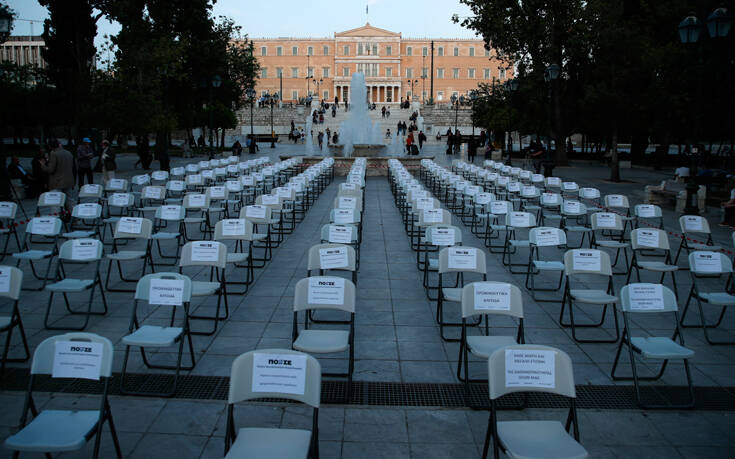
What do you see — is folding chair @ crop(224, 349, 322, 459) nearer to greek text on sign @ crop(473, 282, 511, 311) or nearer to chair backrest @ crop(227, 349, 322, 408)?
chair backrest @ crop(227, 349, 322, 408)

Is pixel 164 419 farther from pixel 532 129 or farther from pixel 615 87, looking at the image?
pixel 532 129

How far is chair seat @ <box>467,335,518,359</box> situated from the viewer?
4340mm

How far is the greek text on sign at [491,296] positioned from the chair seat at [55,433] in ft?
9.13

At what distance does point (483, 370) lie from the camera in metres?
5.08

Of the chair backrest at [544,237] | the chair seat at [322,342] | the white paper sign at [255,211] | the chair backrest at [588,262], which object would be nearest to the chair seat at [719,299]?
the chair backrest at [588,262]

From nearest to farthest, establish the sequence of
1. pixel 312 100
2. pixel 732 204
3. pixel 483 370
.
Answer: pixel 483 370 → pixel 732 204 → pixel 312 100

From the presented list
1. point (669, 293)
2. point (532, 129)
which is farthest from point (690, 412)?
point (532, 129)

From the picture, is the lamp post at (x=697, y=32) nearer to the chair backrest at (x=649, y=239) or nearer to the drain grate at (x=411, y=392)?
the chair backrest at (x=649, y=239)

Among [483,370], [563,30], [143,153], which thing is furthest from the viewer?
[563,30]

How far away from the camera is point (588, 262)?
556 centimetres

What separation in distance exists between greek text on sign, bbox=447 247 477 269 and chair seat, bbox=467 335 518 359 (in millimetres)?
1073

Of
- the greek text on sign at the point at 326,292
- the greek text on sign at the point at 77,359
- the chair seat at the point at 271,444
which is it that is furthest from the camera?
the greek text on sign at the point at 326,292

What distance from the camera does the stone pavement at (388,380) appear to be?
381 cm

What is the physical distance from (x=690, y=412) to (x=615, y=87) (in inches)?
694
